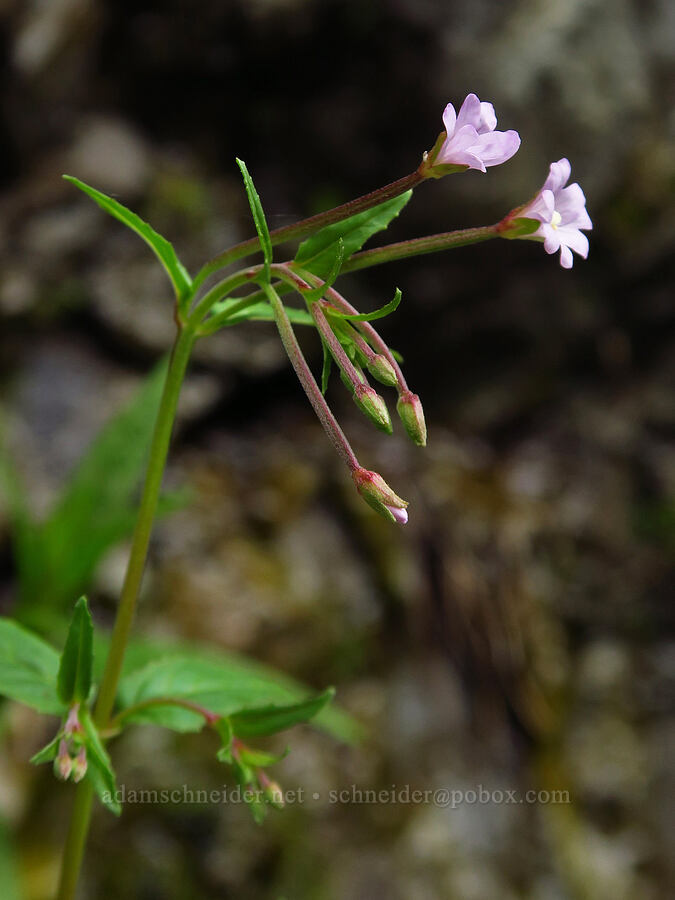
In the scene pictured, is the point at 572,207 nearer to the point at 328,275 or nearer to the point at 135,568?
the point at 328,275

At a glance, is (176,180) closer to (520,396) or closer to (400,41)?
(400,41)

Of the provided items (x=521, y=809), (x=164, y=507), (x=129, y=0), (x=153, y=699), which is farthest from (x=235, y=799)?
(x=129, y=0)

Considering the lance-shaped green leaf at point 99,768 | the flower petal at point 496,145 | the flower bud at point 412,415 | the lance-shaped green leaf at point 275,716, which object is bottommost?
the lance-shaped green leaf at point 99,768

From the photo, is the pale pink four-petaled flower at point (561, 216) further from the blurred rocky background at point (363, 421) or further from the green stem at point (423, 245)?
the blurred rocky background at point (363, 421)

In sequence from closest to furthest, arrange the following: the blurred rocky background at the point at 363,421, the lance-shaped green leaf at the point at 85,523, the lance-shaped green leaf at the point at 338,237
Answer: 1. the lance-shaped green leaf at the point at 338,237
2. the lance-shaped green leaf at the point at 85,523
3. the blurred rocky background at the point at 363,421

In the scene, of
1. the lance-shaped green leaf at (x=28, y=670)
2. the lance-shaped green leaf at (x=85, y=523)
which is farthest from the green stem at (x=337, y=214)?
the lance-shaped green leaf at (x=85, y=523)

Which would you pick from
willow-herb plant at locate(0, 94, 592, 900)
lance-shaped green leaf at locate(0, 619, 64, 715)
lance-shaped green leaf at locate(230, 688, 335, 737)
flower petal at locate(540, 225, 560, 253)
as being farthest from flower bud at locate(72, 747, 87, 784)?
flower petal at locate(540, 225, 560, 253)
